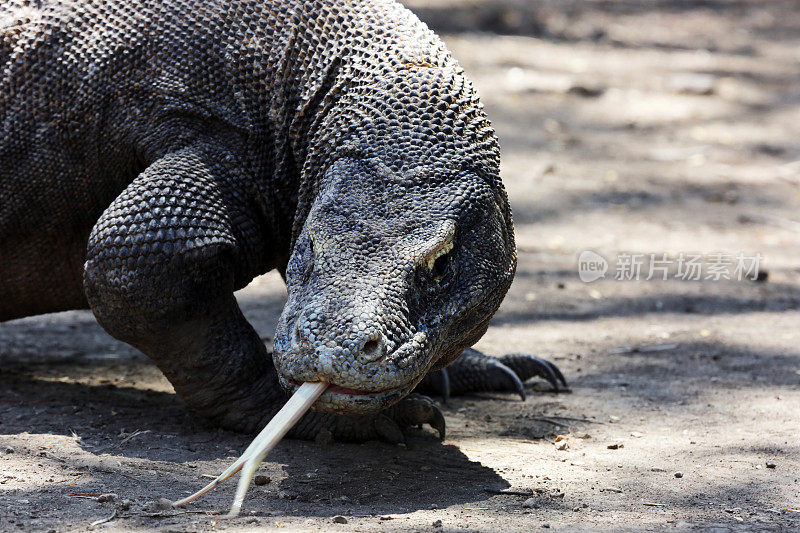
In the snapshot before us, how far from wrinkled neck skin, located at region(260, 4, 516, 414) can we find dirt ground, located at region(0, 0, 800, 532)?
51 cm

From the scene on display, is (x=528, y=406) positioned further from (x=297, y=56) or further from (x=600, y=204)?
(x=600, y=204)

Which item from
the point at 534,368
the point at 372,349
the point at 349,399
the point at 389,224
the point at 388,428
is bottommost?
the point at 388,428

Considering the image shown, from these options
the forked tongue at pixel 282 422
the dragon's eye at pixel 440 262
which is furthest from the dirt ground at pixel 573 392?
the dragon's eye at pixel 440 262

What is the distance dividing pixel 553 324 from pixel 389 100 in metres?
2.64

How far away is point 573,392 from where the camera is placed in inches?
191

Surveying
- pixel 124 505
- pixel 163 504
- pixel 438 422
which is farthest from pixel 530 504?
pixel 124 505

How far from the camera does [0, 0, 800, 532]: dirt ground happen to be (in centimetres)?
327

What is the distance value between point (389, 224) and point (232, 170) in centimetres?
88

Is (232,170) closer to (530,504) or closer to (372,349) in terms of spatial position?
(372,349)

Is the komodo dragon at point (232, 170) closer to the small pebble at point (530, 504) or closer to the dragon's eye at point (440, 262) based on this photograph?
the dragon's eye at point (440, 262)

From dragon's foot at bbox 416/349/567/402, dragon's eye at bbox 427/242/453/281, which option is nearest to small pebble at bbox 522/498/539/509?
dragon's eye at bbox 427/242/453/281

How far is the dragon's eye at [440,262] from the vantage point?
322cm

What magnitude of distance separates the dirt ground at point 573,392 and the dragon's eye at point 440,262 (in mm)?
741

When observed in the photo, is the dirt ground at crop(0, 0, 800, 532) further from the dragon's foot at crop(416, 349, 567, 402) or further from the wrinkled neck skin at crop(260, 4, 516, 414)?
the wrinkled neck skin at crop(260, 4, 516, 414)
